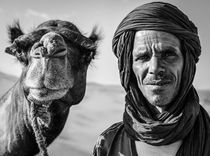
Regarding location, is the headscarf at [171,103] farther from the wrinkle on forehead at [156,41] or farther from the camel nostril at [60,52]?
the camel nostril at [60,52]

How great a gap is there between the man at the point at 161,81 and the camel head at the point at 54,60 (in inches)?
28.4

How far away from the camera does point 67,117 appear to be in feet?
13.3

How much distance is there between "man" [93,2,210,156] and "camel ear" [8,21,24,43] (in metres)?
1.33

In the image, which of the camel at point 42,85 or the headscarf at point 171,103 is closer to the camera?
the headscarf at point 171,103

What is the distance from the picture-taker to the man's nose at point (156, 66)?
2.86m

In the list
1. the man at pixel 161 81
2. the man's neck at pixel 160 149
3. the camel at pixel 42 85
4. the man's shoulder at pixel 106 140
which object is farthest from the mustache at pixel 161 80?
the camel at pixel 42 85

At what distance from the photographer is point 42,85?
3623 mm

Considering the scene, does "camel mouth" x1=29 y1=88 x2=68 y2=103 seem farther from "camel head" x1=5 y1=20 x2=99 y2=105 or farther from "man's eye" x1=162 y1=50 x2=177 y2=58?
"man's eye" x1=162 y1=50 x2=177 y2=58

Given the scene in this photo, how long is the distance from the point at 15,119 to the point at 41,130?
0.27m

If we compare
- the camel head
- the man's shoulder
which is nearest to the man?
the man's shoulder

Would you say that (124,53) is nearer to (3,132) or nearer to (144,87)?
(144,87)

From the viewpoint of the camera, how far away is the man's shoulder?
313 centimetres

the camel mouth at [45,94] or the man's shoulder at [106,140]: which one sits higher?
the camel mouth at [45,94]

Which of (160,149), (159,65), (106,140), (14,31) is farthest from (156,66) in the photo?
(14,31)
